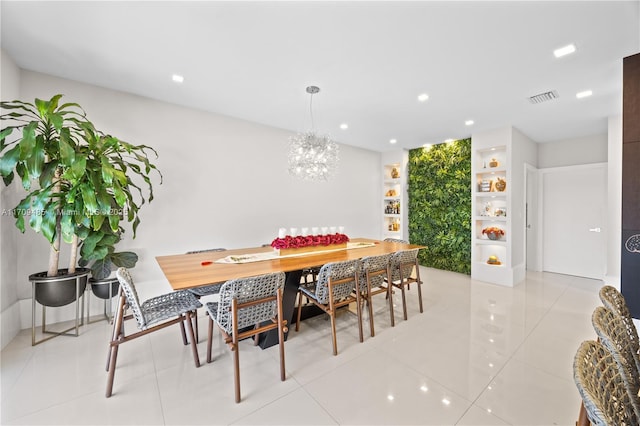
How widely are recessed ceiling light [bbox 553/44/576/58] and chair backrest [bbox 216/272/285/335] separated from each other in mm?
3185

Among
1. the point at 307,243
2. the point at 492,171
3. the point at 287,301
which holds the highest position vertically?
the point at 492,171

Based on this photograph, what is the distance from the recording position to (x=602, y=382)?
0.90m

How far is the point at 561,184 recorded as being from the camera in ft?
17.2

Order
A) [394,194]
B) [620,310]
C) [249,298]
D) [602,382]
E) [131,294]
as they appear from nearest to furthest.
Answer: [602,382] → [620,310] → [131,294] → [249,298] → [394,194]

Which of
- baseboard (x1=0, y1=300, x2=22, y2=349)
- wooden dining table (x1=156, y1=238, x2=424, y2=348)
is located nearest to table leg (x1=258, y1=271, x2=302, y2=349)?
wooden dining table (x1=156, y1=238, x2=424, y2=348)

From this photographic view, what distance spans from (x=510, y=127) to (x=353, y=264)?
4.00 metres

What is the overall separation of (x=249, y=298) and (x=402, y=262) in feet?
6.65

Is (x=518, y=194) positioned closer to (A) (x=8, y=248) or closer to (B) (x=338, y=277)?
(B) (x=338, y=277)

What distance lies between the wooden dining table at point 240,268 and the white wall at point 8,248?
1459 millimetres

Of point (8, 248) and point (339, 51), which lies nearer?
point (339, 51)

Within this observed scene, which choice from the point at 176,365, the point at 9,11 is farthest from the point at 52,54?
the point at 176,365

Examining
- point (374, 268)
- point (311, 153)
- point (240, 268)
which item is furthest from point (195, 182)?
point (374, 268)

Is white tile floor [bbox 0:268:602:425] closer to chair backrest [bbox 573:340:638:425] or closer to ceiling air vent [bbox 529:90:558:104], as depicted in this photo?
chair backrest [bbox 573:340:638:425]

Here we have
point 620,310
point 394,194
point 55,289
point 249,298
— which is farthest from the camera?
point 394,194
